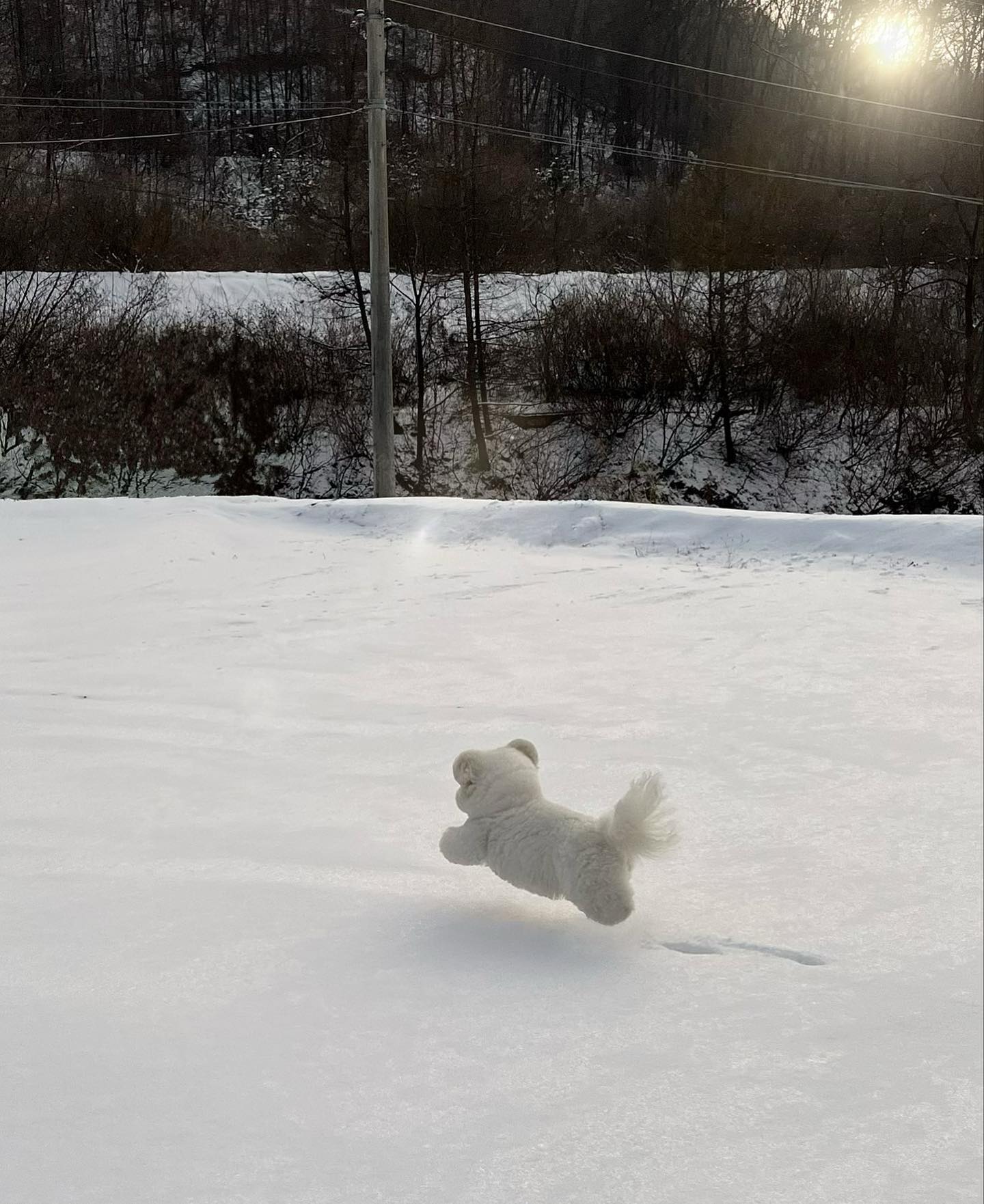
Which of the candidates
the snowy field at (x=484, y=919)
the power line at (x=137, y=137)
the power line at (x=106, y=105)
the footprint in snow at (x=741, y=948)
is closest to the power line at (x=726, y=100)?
the power line at (x=137, y=137)

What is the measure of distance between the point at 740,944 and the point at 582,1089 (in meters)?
0.79

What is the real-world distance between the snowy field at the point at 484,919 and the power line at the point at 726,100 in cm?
2104

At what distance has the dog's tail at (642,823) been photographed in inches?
114

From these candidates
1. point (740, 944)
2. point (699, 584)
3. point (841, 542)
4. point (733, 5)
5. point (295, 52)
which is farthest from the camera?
point (295, 52)

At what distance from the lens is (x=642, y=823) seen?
2.91 m

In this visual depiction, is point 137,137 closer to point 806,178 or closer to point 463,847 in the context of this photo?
point 806,178

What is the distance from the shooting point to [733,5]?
3791cm

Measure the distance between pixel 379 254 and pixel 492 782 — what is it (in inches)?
497

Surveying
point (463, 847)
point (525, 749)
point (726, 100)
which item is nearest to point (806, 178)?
point (726, 100)

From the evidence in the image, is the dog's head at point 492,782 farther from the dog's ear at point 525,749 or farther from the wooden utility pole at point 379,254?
the wooden utility pole at point 379,254

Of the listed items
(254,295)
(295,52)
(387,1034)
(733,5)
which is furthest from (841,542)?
(295,52)

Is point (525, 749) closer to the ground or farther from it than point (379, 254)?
closer to the ground

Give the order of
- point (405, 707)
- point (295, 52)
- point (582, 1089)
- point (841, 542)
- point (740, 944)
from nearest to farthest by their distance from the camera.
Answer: point (582, 1089), point (740, 944), point (405, 707), point (841, 542), point (295, 52)

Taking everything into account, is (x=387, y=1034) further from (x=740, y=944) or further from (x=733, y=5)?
(x=733, y=5)
